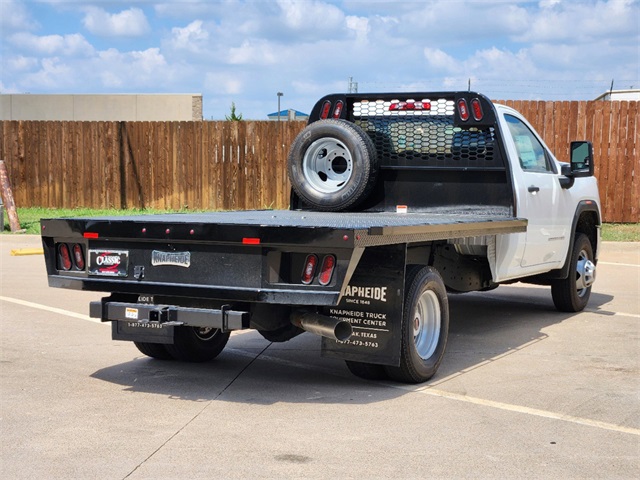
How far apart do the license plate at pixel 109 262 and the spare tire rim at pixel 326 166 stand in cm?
279

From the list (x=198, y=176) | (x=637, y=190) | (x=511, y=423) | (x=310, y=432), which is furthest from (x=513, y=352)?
(x=198, y=176)

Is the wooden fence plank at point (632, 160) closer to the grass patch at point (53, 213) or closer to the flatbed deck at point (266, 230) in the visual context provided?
the grass patch at point (53, 213)

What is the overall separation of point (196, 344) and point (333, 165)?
235cm

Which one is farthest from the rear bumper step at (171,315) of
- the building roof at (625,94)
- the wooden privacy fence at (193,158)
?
the building roof at (625,94)

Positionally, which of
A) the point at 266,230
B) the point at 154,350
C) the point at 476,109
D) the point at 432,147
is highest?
the point at 476,109

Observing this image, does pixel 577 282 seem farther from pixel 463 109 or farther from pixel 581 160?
pixel 463 109

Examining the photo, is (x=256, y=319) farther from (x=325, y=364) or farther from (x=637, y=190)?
(x=637, y=190)

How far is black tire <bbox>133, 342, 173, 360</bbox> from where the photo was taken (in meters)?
7.97

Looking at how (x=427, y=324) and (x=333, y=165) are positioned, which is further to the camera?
(x=333, y=165)

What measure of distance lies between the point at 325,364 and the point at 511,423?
7.22ft

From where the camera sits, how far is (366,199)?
934 centimetres

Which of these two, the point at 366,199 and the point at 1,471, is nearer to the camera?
the point at 1,471

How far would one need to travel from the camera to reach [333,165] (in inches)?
367

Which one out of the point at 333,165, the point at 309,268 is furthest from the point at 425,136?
the point at 309,268
